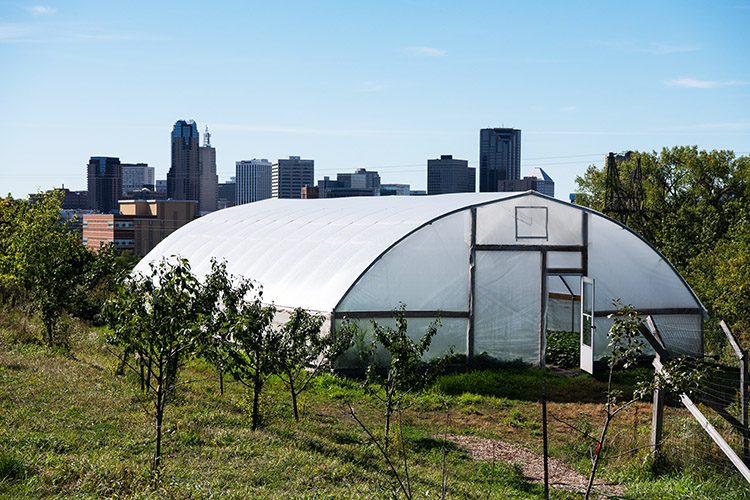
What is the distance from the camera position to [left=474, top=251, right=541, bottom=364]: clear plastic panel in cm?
2014

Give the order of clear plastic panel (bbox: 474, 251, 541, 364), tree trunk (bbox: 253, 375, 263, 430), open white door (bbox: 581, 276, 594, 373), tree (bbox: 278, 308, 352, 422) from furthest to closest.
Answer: clear plastic panel (bbox: 474, 251, 541, 364) → open white door (bbox: 581, 276, 594, 373) → tree (bbox: 278, 308, 352, 422) → tree trunk (bbox: 253, 375, 263, 430)

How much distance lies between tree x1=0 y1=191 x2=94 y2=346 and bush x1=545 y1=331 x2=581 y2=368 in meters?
13.4

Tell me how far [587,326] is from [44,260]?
15.0 metres

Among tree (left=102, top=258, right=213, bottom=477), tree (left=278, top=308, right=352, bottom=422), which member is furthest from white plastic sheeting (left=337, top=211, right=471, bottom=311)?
tree (left=102, top=258, right=213, bottom=477)

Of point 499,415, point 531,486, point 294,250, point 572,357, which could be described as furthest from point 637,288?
point 531,486

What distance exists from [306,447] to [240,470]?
178 cm

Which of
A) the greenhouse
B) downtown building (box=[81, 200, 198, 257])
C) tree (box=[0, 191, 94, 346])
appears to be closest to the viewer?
tree (box=[0, 191, 94, 346])

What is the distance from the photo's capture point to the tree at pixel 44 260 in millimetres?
18734

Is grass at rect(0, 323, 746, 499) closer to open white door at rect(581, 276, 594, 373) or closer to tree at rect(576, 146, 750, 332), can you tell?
open white door at rect(581, 276, 594, 373)

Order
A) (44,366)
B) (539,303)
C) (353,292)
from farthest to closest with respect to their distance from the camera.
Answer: (539,303)
(353,292)
(44,366)

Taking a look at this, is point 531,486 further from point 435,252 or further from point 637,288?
point 637,288

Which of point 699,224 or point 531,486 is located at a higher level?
point 699,224

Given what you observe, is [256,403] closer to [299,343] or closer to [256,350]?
[256,350]

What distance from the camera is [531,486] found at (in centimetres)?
1094
